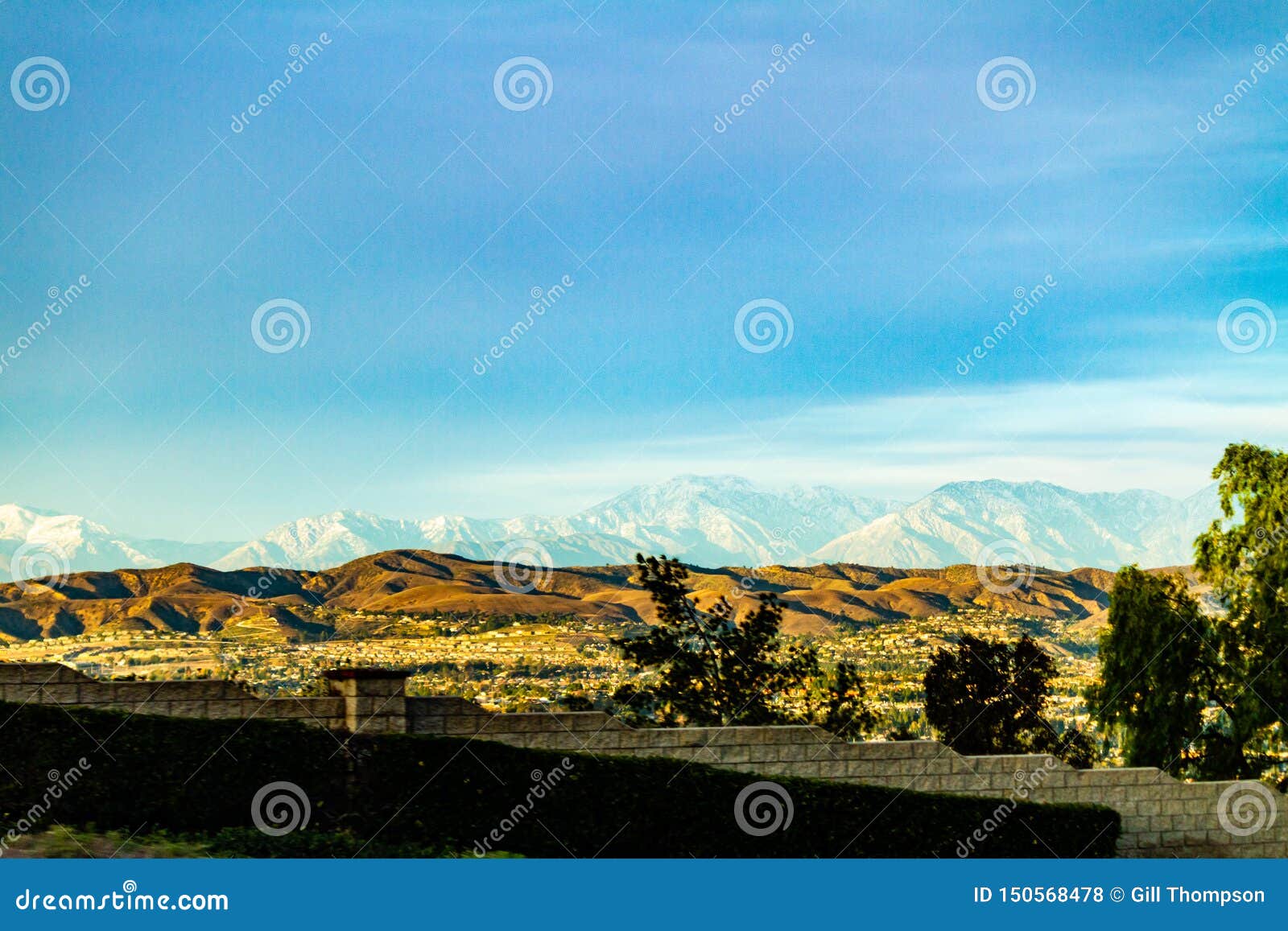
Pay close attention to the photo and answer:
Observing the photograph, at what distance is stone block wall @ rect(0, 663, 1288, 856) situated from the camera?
12.0 meters

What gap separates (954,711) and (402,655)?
14139 mm

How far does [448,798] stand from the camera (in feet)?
41.5

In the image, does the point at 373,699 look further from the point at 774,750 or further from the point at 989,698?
the point at 989,698

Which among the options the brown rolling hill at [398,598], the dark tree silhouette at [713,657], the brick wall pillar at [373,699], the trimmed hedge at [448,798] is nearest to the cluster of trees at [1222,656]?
the brown rolling hill at [398,598]

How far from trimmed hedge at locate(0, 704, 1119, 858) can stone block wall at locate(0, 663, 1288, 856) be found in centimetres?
16

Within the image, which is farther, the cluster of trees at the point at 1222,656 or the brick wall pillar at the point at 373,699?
the cluster of trees at the point at 1222,656

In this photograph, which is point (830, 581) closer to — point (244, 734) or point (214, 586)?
point (214, 586)

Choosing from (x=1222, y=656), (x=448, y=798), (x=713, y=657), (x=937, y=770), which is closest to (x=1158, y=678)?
(x=1222, y=656)

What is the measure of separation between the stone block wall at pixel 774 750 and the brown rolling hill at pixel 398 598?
10.0m

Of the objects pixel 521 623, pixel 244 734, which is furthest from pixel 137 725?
pixel 521 623

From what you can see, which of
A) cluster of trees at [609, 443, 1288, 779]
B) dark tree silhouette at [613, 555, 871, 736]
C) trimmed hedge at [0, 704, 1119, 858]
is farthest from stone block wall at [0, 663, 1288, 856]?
cluster of trees at [609, 443, 1288, 779]

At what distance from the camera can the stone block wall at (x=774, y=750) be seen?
39.4 ft

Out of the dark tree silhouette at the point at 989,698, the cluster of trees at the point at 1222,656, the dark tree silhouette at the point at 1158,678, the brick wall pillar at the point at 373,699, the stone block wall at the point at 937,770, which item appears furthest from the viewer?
the dark tree silhouette at the point at 989,698

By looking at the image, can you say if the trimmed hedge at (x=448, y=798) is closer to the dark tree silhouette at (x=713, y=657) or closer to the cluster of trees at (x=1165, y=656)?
the dark tree silhouette at (x=713, y=657)
